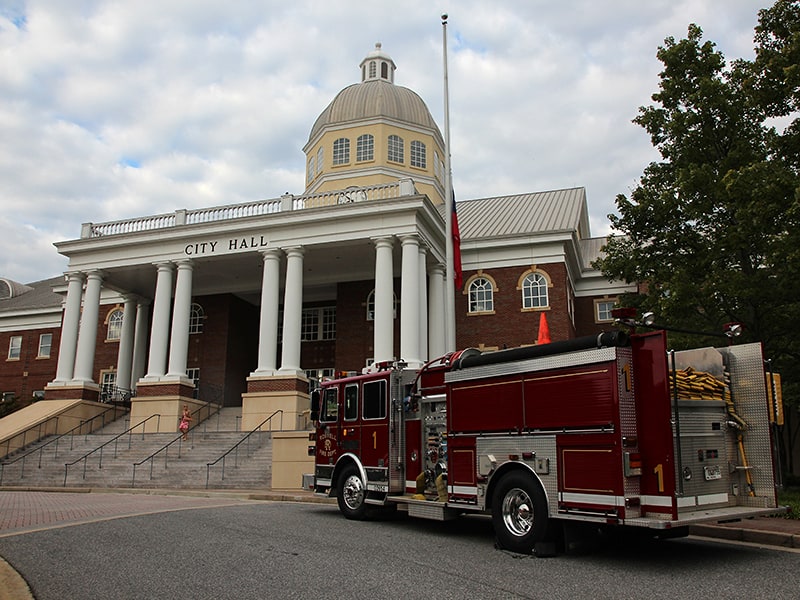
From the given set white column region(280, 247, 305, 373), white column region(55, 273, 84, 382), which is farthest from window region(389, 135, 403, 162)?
white column region(55, 273, 84, 382)

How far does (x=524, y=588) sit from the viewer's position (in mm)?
7344

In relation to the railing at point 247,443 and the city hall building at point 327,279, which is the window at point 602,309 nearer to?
the city hall building at point 327,279

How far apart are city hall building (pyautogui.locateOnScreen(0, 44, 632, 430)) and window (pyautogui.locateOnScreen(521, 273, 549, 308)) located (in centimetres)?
7

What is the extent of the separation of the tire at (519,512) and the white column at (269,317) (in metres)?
18.9

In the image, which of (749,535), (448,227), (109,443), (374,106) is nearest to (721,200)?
(448,227)

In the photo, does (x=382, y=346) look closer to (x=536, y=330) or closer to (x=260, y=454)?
(x=260, y=454)

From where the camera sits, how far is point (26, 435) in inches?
1101

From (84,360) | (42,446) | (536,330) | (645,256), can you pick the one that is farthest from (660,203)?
(84,360)

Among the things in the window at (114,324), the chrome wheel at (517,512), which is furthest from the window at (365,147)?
the chrome wheel at (517,512)

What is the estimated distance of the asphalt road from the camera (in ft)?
23.5

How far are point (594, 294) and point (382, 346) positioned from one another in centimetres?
1474

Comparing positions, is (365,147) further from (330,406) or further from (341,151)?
(330,406)

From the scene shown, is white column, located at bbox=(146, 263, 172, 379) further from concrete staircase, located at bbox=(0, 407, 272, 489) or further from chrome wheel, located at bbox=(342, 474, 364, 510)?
chrome wheel, located at bbox=(342, 474, 364, 510)

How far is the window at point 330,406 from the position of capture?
48.2ft
